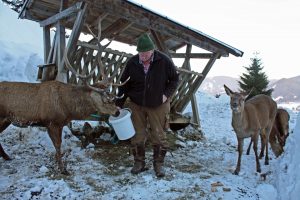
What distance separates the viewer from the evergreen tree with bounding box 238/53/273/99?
2030 centimetres

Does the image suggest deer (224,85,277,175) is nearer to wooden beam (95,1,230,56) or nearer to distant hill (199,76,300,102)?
wooden beam (95,1,230,56)

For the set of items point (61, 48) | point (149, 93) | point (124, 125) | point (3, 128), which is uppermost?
point (61, 48)

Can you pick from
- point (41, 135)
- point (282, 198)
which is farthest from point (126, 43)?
point (282, 198)

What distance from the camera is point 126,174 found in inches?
213

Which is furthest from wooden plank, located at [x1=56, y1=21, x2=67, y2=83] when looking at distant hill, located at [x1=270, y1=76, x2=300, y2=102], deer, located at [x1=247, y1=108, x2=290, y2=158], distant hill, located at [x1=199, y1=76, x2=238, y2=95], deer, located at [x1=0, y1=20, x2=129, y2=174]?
distant hill, located at [x1=199, y1=76, x2=238, y2=95]

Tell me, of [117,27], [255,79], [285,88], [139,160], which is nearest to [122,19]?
[117,27]

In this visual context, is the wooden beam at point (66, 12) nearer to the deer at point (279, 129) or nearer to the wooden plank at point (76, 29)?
the wooden plank at point (76, 29)

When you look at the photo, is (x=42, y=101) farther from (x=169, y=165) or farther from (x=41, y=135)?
(x=169, y=165)

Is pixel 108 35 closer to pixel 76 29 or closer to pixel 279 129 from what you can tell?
pixel 76 29

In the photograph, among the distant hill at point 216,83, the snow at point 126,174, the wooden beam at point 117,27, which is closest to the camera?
the snow at point 126,174

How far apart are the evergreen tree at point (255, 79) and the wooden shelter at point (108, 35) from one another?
1096cm

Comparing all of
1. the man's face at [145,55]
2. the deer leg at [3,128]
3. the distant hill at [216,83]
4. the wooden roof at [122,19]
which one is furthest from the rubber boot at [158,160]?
the distant hill at [216,83]

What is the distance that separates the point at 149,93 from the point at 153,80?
21 cm

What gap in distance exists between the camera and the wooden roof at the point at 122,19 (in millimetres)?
6819
